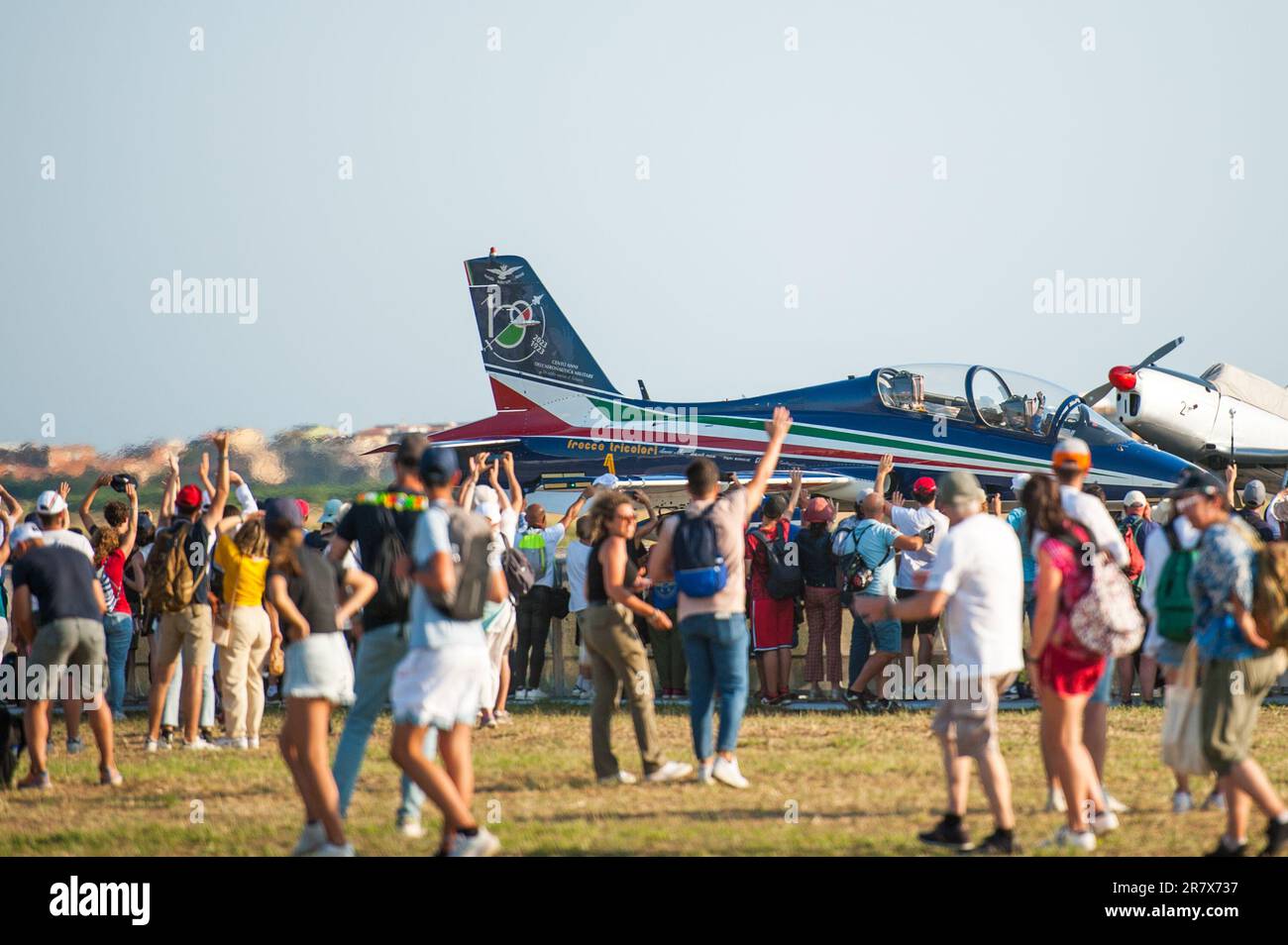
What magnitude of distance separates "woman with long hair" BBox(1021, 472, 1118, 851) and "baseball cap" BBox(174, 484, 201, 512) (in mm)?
6376

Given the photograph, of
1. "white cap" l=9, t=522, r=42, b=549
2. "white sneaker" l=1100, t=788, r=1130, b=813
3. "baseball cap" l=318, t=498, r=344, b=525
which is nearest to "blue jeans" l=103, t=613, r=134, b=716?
"white cap" l=9, t=522, r=42, b=549

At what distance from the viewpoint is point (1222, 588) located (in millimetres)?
6133

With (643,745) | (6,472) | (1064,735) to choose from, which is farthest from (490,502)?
(6,472)

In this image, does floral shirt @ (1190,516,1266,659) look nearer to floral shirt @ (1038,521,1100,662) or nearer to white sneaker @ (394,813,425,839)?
floral shirt @ (1038,521,1100,662)

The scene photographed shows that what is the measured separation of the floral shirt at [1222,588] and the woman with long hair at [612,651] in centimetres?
308

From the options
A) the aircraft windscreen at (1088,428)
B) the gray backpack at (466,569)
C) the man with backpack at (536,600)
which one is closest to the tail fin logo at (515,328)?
the aircraft windscreen at (1088,428)

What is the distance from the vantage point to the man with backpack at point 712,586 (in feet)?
25.9

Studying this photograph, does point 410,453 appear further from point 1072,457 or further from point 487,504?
point 487,504

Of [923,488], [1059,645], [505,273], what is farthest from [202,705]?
[505,273]

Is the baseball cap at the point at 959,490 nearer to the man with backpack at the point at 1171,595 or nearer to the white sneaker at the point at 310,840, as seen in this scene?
the man with backpack at the point at 1171,595

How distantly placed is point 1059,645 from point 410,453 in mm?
3173

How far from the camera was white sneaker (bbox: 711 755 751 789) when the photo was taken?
26.6 feet
